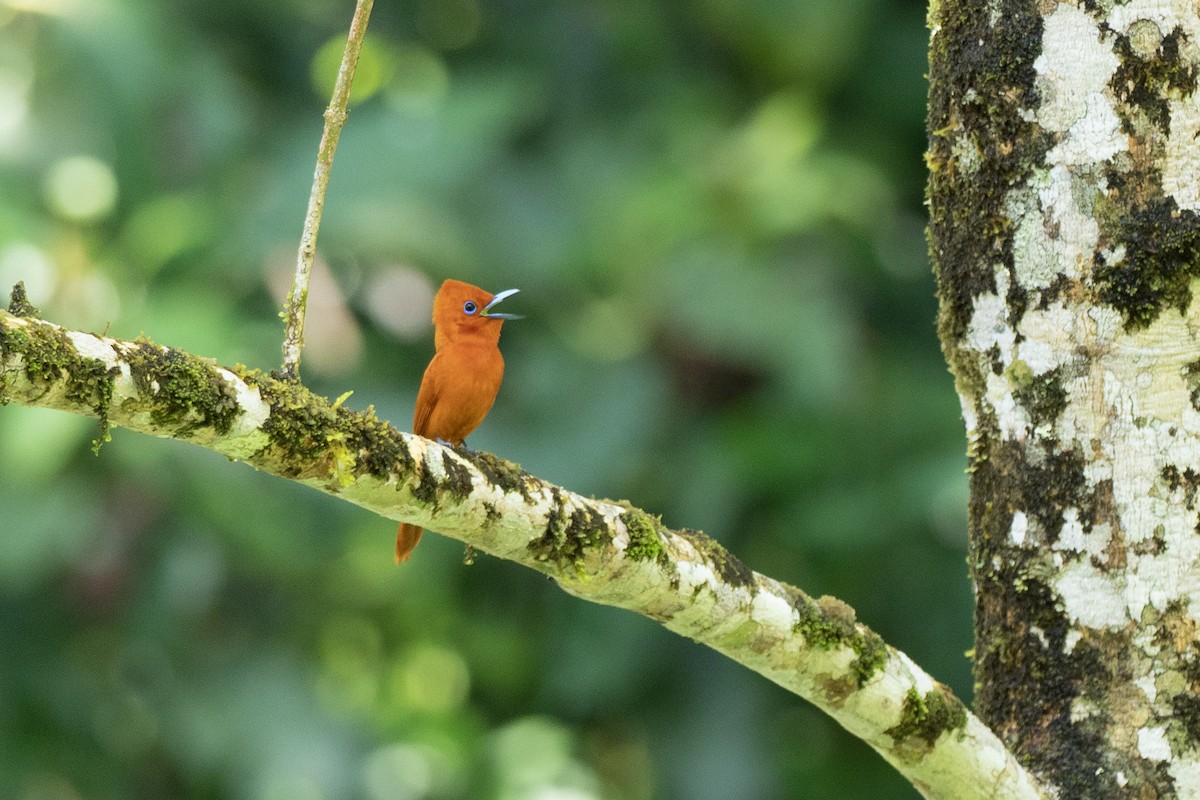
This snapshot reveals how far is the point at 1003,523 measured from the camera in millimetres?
3211

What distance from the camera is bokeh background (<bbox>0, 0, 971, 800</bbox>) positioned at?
8.27 meters

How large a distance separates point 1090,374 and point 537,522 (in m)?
1.10

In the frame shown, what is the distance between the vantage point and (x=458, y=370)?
4.85 m

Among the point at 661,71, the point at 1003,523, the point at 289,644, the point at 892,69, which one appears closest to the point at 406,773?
the point at 289,644

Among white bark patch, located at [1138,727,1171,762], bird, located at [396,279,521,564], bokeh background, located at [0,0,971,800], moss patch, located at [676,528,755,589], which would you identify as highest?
bokeh background, located at [0,0,971,800]

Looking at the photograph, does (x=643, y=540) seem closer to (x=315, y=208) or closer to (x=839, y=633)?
(x=839, y=633)

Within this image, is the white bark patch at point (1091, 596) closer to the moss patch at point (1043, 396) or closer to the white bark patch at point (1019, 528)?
the white bark patch at point (1019, 528)

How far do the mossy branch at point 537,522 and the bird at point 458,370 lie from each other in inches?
74.1

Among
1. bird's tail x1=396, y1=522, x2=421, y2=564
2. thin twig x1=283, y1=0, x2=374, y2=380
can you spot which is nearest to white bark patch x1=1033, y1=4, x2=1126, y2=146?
thin twig x1=283, y1=0, x2=374, y2=380

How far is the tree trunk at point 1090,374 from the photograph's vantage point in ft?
10.0

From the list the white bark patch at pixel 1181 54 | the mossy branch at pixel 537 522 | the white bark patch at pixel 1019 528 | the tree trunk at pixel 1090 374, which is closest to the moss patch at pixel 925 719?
the mossy branch at pixel 537 522

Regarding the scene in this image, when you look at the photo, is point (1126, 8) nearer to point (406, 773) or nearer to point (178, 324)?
point (178, 324)

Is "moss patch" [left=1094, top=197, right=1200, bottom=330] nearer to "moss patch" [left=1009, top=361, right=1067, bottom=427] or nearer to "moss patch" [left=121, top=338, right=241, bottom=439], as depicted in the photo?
"moss patch" [left=1009, top=361, right=1067, bottom=427]

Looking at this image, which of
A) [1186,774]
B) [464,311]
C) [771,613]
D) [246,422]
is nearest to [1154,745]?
[1186,774]
